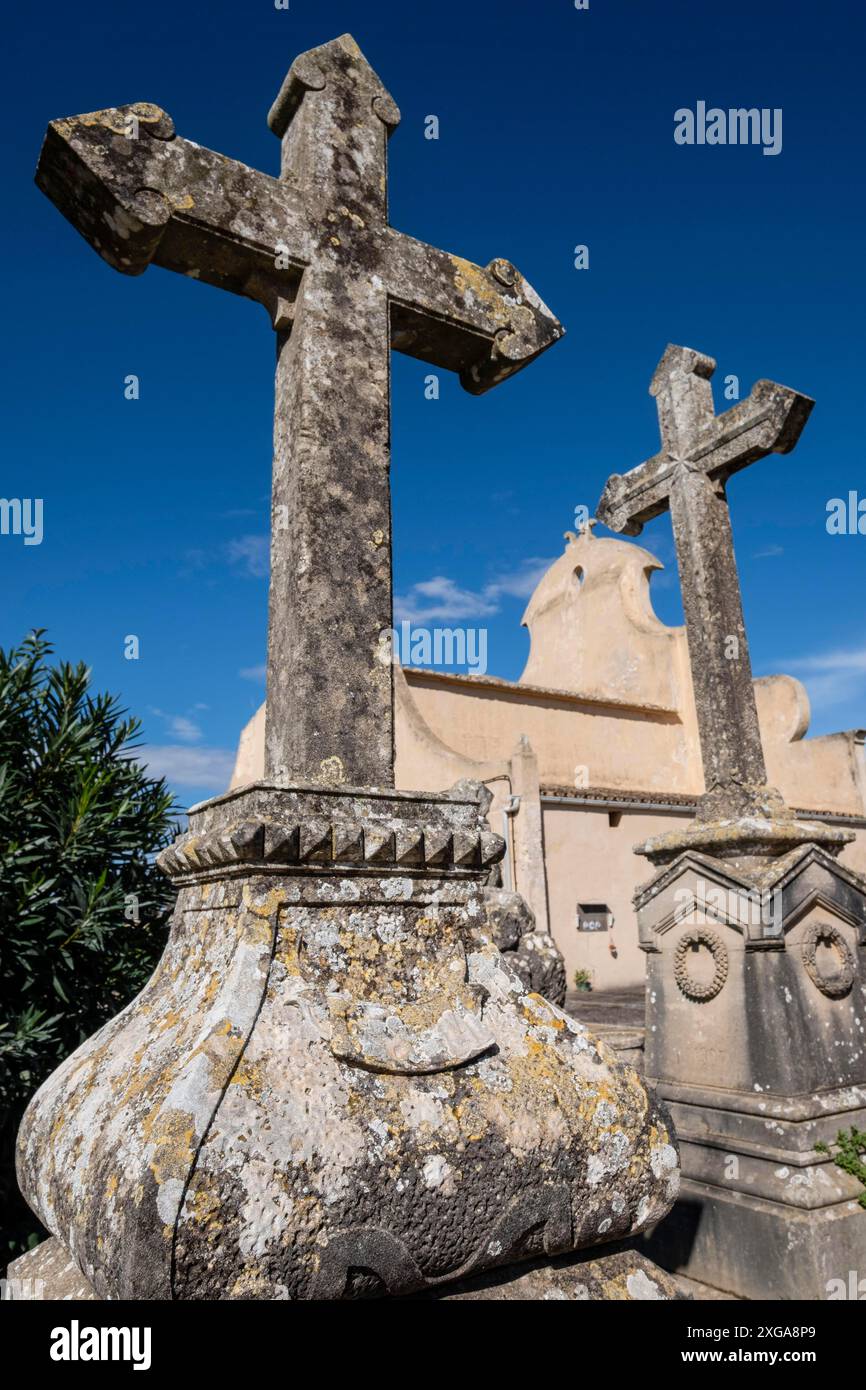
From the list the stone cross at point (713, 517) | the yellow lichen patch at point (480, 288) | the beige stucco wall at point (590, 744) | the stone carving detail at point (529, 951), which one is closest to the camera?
the yellow lichen patch at point (480, 288)

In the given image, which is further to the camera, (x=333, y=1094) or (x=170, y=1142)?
(x=333, y=1094)

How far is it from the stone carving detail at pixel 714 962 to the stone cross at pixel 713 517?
0.81m

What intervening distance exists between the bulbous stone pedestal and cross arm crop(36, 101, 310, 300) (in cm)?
160

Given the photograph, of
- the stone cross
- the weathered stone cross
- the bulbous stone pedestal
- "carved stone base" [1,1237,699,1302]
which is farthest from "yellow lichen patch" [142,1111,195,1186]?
the stone cross

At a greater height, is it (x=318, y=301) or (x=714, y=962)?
(x=318, y=301)

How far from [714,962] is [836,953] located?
2.14 ft

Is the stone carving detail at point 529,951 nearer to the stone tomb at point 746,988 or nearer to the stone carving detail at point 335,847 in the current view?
the stone tomb at point 746,988

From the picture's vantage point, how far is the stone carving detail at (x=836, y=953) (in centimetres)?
447

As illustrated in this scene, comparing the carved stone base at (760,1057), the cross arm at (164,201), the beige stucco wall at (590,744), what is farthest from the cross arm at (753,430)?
the beige stucco wall at (590,744)

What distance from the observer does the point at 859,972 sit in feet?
15.4

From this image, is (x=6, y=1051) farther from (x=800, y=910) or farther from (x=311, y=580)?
Result: (x=800, y=910)

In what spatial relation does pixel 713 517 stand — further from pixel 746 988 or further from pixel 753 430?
pixel 746 988

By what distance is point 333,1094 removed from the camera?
5.62 ft

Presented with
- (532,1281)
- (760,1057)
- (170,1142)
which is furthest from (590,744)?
(170,1142)
